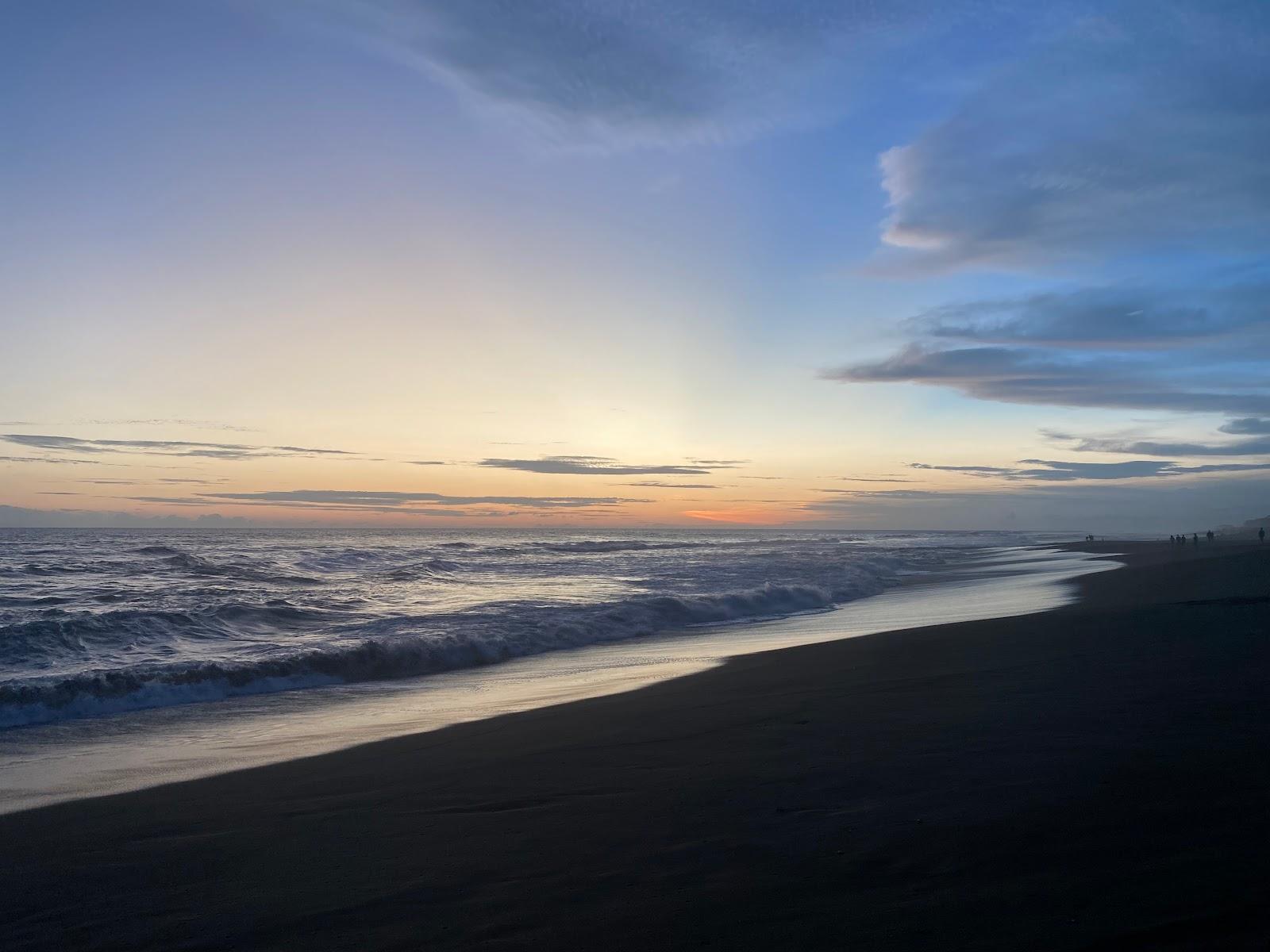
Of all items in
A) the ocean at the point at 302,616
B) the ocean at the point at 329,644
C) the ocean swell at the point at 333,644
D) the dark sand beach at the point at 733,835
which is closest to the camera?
the dark sand beach at the point at 733,835

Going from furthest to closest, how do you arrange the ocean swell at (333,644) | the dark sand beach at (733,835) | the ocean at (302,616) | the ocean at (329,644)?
1. the ocean at (302,616)
2. the ocean swell at (333,644)
3. the ocean at (329,644)
4. the dark sand beach at (733,835)

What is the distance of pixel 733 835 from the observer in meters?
4.25

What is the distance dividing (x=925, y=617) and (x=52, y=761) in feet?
50.4

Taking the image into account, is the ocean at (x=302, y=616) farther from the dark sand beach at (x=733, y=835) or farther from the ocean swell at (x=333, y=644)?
the dark sand beach at (x=733, y=835)

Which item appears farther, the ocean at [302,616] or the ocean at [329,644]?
the ocean at [302,616]

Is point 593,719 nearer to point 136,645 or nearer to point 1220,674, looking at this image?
point 1220,674

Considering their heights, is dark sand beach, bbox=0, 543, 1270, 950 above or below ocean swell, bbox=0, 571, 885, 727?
above

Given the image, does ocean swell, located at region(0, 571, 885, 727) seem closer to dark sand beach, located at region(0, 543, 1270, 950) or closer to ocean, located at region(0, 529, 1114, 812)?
ocean, located at region(0, 529, 1114, 812)

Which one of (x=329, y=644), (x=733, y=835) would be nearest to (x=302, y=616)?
(x=329, y=644)

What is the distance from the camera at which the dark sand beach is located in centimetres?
321

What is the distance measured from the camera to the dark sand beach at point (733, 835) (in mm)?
3213

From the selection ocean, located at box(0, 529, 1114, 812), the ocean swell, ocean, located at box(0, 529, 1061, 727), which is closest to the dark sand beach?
ocean, located at box(0, 529, 1114, 812)

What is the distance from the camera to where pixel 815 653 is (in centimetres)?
1205

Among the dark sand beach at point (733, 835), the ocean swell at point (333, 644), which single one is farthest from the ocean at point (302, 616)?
the dark sand beach at point (733, 835)
